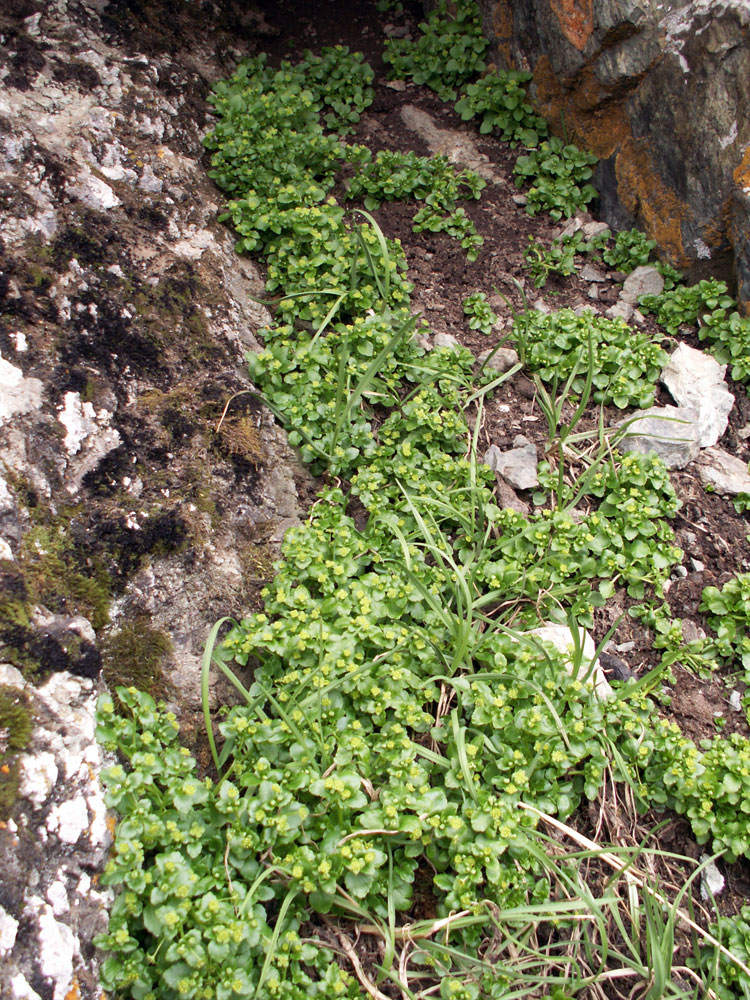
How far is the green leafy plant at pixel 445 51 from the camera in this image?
4277mm

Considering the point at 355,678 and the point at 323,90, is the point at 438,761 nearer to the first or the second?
the point at 355,678

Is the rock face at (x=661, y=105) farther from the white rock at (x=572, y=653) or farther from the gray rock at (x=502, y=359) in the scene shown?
the white rock at (x=572, y=653)

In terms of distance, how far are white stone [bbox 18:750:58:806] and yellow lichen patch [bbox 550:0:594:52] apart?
3.96 metres

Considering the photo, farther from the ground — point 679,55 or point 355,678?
point 679,55

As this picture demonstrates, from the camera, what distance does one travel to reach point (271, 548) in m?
2.76

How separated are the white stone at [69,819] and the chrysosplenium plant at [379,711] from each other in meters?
0.08

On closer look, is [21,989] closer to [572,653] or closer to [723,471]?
[572,653]

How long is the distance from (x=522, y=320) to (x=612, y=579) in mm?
1312

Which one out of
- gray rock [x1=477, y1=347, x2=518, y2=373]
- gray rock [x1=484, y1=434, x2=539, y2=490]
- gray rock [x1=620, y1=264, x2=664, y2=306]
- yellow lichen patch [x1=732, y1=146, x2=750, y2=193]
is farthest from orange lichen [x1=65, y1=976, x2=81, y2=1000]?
yellow lichen patch [x1=732, y1=146, x2=750, y2=193]

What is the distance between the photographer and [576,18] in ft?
12.0

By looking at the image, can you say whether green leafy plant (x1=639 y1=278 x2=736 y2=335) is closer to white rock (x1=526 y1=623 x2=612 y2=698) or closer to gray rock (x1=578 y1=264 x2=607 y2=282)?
gray rock (x1=578 y1=264 x2=607 y2=282)

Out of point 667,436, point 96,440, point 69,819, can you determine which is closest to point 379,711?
point 69,819

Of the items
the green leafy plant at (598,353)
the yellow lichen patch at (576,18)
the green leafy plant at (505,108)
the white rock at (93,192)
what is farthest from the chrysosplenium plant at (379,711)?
the yellow lichen patch at (576,18)

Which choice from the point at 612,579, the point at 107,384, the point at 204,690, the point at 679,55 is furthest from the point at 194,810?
the point at 679,55
